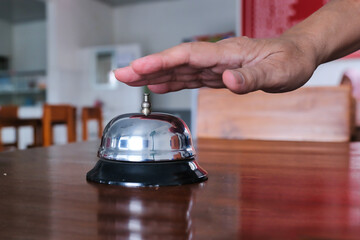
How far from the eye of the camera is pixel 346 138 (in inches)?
39.1

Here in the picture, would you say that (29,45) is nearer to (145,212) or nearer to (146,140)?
(146,140)

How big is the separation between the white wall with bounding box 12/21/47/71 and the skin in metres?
7.57

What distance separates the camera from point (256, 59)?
0.48 meters

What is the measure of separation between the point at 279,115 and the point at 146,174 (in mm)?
762

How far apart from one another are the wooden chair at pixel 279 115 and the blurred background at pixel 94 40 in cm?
406

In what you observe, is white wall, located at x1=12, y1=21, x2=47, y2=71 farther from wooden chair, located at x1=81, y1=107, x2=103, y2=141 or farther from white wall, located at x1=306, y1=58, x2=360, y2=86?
white wall, located at x1=306, y1=58, x2=360, y2=86

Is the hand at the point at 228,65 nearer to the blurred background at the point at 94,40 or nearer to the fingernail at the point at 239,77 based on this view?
the fingernail at the point at 239,77

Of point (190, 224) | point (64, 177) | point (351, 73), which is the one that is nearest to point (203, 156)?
point (64, 177)

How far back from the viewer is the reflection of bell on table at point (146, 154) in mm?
373

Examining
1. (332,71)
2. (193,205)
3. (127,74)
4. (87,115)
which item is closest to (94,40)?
(87,115)

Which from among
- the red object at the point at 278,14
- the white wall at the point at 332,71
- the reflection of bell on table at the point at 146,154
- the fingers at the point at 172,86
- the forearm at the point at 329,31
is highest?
the red object at the point at 278,14

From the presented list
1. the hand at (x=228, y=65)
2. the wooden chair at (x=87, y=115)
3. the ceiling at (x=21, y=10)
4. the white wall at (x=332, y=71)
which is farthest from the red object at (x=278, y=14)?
the ceiling at (x=21, y=10)

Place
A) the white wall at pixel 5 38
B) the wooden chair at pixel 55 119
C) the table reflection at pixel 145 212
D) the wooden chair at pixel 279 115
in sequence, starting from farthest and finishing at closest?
the white wall at pixel 5 38, the wooden chair at pixel 55 119, the wooden chair at pixel 279 115, the table reflection at pixel 145 212

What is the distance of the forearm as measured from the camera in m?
0.52
